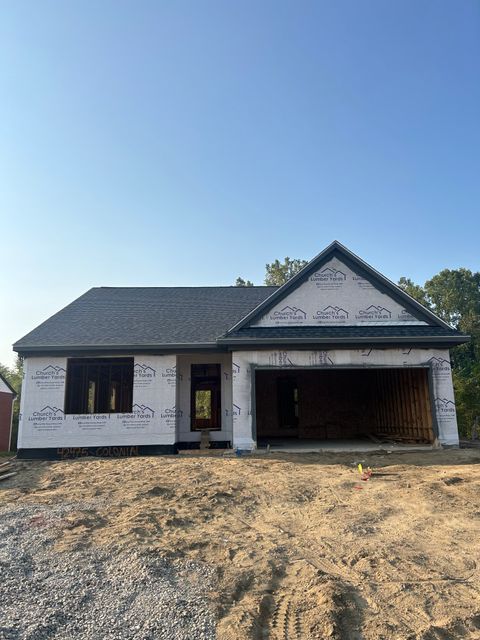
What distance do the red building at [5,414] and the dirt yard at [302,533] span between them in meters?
14.8

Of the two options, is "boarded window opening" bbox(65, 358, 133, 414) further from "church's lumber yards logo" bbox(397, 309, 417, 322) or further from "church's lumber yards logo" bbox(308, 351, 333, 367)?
"church's lumber yards logo" bbox(397, 309, 417, 322)

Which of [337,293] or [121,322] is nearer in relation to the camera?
[337,293]

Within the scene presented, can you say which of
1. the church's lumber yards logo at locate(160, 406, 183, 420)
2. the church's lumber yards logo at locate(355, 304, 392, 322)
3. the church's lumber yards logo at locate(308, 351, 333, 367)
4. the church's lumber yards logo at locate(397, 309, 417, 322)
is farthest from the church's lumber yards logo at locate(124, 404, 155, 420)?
the church's lumber yards logo at locate(397, 309, 417, 322)

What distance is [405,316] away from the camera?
13844 mm

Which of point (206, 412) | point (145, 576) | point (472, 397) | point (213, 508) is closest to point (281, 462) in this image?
point (213, 508)

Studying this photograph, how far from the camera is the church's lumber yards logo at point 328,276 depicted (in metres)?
14.1

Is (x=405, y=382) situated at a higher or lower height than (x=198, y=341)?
lower

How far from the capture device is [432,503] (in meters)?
7.02

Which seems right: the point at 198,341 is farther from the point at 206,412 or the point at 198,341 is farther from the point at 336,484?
the point at 206,412

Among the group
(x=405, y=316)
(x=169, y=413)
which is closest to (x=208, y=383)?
(x=169, y=413)

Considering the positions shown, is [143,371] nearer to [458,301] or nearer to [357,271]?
[357,271]

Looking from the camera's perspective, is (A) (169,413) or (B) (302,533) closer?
(B) (302,533)

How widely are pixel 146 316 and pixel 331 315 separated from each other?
21.4 ft

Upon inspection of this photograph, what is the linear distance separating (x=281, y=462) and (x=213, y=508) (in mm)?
4388
